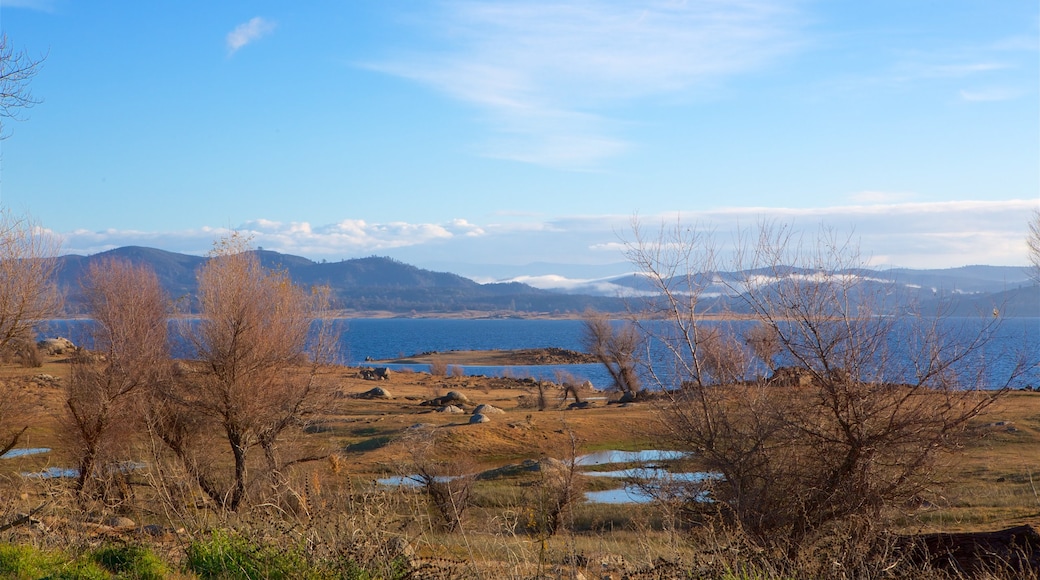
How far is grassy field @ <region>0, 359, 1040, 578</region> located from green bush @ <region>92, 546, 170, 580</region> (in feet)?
0.26

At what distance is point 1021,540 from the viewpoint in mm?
10750

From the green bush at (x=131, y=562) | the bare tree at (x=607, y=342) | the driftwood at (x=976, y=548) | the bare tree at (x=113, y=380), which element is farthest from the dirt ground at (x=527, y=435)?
the green bush at (x=131, y=562)

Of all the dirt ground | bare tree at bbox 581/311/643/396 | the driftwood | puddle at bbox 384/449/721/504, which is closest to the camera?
the driftwood

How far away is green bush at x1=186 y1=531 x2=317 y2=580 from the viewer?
23.9ft

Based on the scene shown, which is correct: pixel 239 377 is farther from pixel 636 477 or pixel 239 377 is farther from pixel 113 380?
pixel 636 477

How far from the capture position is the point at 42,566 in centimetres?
788

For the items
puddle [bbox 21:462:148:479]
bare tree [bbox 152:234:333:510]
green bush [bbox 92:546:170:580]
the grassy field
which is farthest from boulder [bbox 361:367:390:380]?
green bush [bbox 92:546:170:580]

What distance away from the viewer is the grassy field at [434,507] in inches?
302

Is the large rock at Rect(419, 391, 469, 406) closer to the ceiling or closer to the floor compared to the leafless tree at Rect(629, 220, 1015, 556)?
closer to the floor

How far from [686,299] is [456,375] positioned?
67012 millimetres

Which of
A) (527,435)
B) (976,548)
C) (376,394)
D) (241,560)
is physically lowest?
(376,394)

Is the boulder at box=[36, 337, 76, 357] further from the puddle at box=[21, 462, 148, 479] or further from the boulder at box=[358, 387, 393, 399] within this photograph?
the puddle at box=[21, 462, 148, 479]

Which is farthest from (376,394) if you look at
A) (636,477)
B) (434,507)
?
(636,477)

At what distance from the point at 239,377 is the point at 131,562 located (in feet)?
65.8
